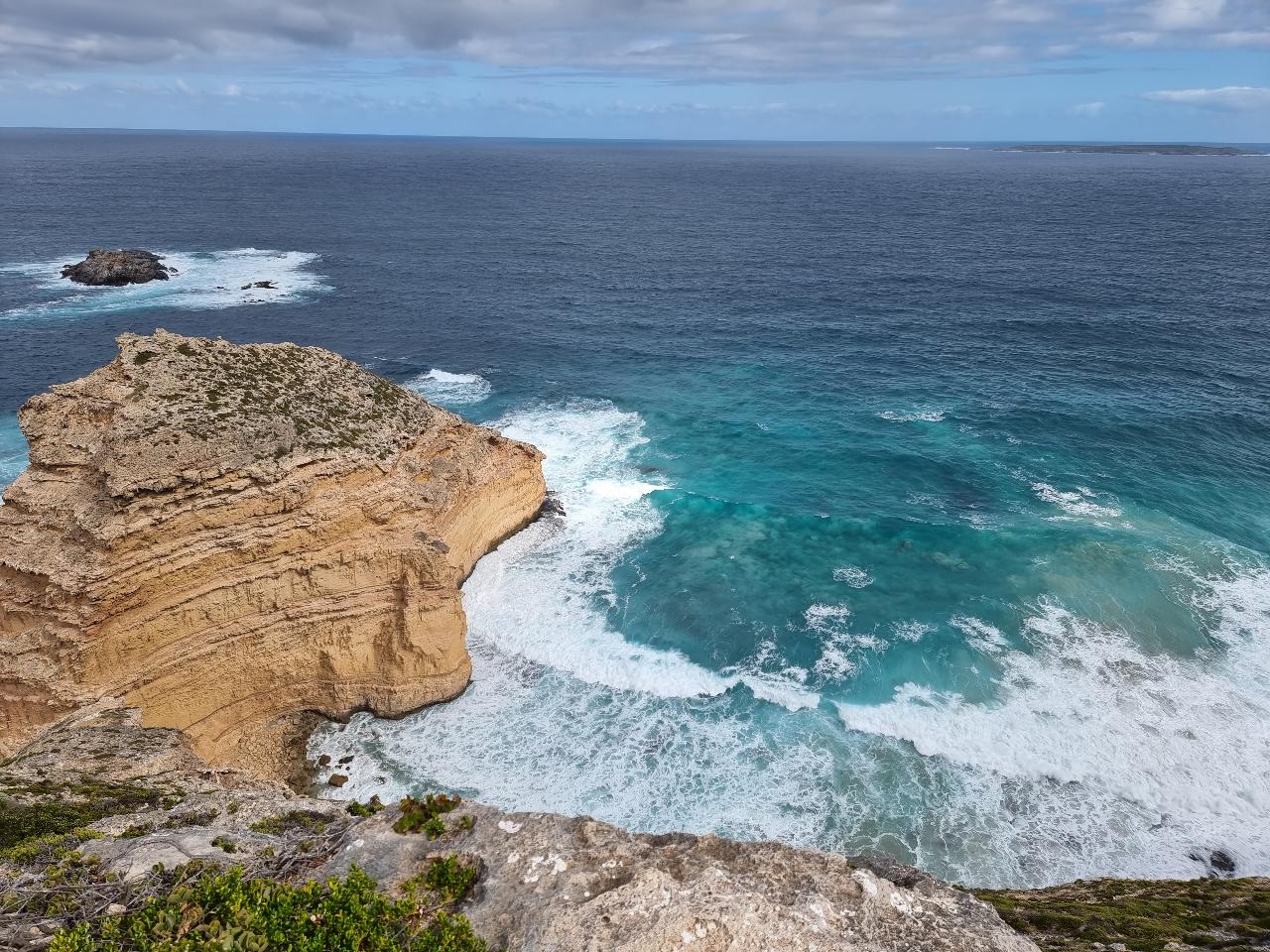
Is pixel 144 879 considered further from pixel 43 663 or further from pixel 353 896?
pixel 43 663

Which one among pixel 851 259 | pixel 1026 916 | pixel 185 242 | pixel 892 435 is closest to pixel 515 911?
pixel 1026 916

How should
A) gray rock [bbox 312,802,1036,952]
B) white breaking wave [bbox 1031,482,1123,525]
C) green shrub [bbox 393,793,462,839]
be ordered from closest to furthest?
gray rock [bbox 312,802,1036,952]
green shrub [bbox 393,793,462,839]
white breaking wave [bbox 1031,482,1123,525]

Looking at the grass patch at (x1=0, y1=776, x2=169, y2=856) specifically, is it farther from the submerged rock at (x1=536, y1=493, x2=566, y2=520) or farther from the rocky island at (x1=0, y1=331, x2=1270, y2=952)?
the submerged rock at (x1=536, y1=493, x2=566, y2=520)

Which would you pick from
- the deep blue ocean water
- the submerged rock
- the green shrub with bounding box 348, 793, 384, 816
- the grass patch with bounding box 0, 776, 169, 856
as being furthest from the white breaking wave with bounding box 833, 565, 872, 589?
the grass patch with bounding box 0, 776, 169, 856

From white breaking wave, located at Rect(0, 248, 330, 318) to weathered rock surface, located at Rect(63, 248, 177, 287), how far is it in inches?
49.2

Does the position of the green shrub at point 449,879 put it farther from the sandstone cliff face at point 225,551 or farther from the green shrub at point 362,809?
the sandstone cliff face at point 225,551

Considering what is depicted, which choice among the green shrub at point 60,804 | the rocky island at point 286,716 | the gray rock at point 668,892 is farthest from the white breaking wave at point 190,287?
the gray rock at point 668,892

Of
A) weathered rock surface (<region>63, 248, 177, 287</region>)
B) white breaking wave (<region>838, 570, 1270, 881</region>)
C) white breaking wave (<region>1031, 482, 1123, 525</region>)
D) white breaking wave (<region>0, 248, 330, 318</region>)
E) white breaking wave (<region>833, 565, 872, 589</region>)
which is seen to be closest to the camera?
white breaking wave (<region>838, 570, 1270, 881</region>)

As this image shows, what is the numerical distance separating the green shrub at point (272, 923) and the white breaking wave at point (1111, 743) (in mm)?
21713

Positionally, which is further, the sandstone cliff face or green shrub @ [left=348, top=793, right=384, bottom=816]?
the sandstone cliff face

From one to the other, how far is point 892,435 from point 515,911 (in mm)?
46566

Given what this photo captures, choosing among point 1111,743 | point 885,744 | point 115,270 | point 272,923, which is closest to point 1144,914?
point 885,744

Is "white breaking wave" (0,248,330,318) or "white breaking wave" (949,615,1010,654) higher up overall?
"white breaking wave" (0,248,330,318)

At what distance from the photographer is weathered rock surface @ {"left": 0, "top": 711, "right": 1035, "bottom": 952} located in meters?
13.7
